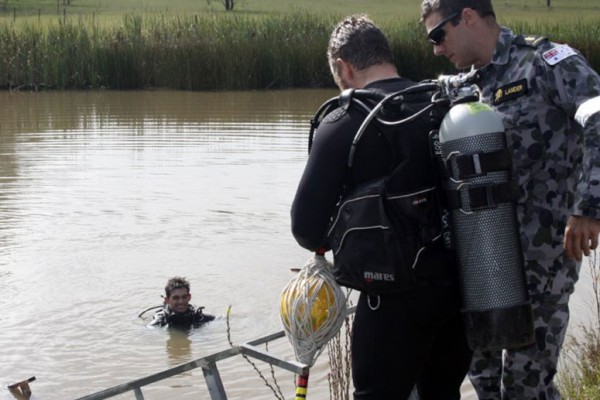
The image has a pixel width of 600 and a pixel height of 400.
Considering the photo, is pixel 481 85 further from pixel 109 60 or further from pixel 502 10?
pixel 502 10

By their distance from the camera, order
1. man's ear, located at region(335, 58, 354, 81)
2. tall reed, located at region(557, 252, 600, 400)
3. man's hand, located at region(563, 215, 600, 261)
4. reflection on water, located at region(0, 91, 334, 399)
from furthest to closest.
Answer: reflection on water, located at region(0, 91, 334, 399) < tall reed, located at region(557, 252, 600, 400) < man's ear, located at region(335, 58, 354, 81) < man's hand, located at region(563, 215, 600, 261)

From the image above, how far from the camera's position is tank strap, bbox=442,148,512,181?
3.49 m

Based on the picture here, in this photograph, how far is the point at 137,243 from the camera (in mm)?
11914

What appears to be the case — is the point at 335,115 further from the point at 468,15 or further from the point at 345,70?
the point at 468,15

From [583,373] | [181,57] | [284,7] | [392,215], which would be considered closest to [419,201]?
[392,215]

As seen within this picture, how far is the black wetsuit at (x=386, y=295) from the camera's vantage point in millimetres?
3504

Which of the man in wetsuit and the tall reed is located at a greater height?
the man in wetsuit

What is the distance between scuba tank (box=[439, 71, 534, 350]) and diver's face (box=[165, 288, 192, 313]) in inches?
220

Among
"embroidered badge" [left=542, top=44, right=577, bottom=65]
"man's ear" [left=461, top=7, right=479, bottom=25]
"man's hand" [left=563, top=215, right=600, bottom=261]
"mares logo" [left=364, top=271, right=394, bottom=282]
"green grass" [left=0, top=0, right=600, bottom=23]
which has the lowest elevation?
"mares logo" [left=364, top=271, right=394, bottom=282]

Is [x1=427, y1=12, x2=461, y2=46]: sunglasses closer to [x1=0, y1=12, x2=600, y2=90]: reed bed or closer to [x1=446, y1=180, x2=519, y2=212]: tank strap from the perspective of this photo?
[x1=446, y1=180, x2=519, y2=212]: tank strap

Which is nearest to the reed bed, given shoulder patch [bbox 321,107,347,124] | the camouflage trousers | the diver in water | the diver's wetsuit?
the diver's wetsuit

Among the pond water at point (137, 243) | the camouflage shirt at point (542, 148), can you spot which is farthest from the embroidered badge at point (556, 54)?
the pond water at point (137, 243)

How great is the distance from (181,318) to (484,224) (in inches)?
227

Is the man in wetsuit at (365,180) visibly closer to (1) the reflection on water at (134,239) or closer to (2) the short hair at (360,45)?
(2) the short hair at (360,45)
